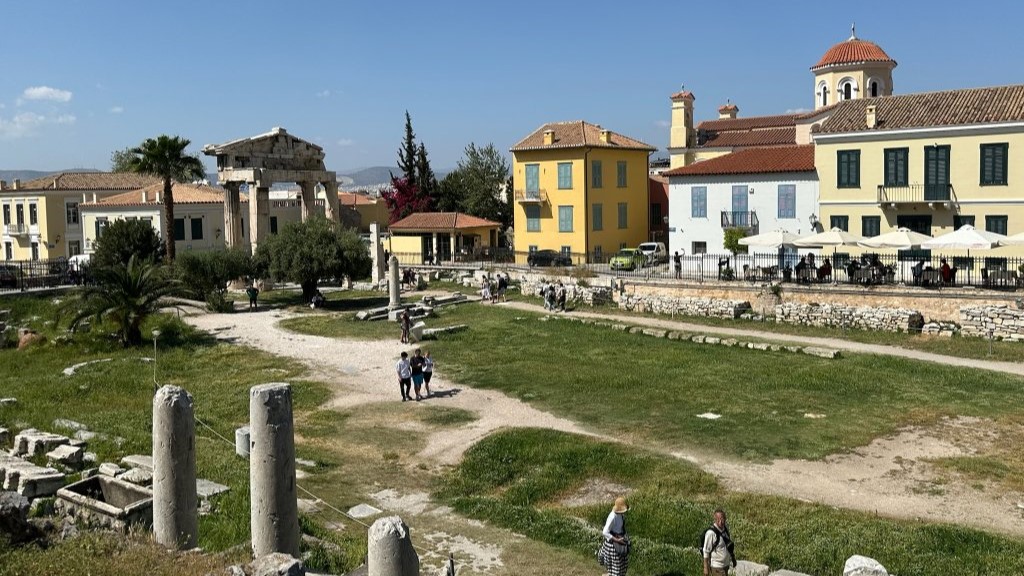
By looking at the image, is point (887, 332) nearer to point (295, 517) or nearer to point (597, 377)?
point (597, 377)

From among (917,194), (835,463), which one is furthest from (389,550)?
(917,194)

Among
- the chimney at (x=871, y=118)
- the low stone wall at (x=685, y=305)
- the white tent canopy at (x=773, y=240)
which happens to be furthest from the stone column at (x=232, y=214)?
the chimney at (x=871, y=118)

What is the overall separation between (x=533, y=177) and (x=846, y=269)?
79.6 ft

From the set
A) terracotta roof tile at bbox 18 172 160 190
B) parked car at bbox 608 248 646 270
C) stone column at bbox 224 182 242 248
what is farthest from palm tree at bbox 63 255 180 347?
terracotta roof tile at bbox 18 172 160 190

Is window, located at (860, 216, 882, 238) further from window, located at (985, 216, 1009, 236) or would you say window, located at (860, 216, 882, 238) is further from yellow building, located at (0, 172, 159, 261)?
yellow building, located at (0, 172, 159, 261)

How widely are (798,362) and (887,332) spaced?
23.1 feet

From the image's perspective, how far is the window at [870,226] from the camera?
41.2m

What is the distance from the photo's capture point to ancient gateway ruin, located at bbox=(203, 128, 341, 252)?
5000 cm

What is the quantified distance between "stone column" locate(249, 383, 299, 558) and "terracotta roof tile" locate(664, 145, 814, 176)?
3712 centimetres

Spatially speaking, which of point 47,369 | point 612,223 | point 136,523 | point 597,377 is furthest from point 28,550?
point 612,223

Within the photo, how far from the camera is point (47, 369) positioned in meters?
29.9

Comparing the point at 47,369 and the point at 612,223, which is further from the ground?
the point at 612,223

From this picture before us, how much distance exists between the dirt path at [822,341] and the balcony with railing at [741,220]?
38.5 ft

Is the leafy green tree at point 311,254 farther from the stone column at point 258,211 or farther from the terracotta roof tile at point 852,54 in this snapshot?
the terracotta roof tile at point 852,54
